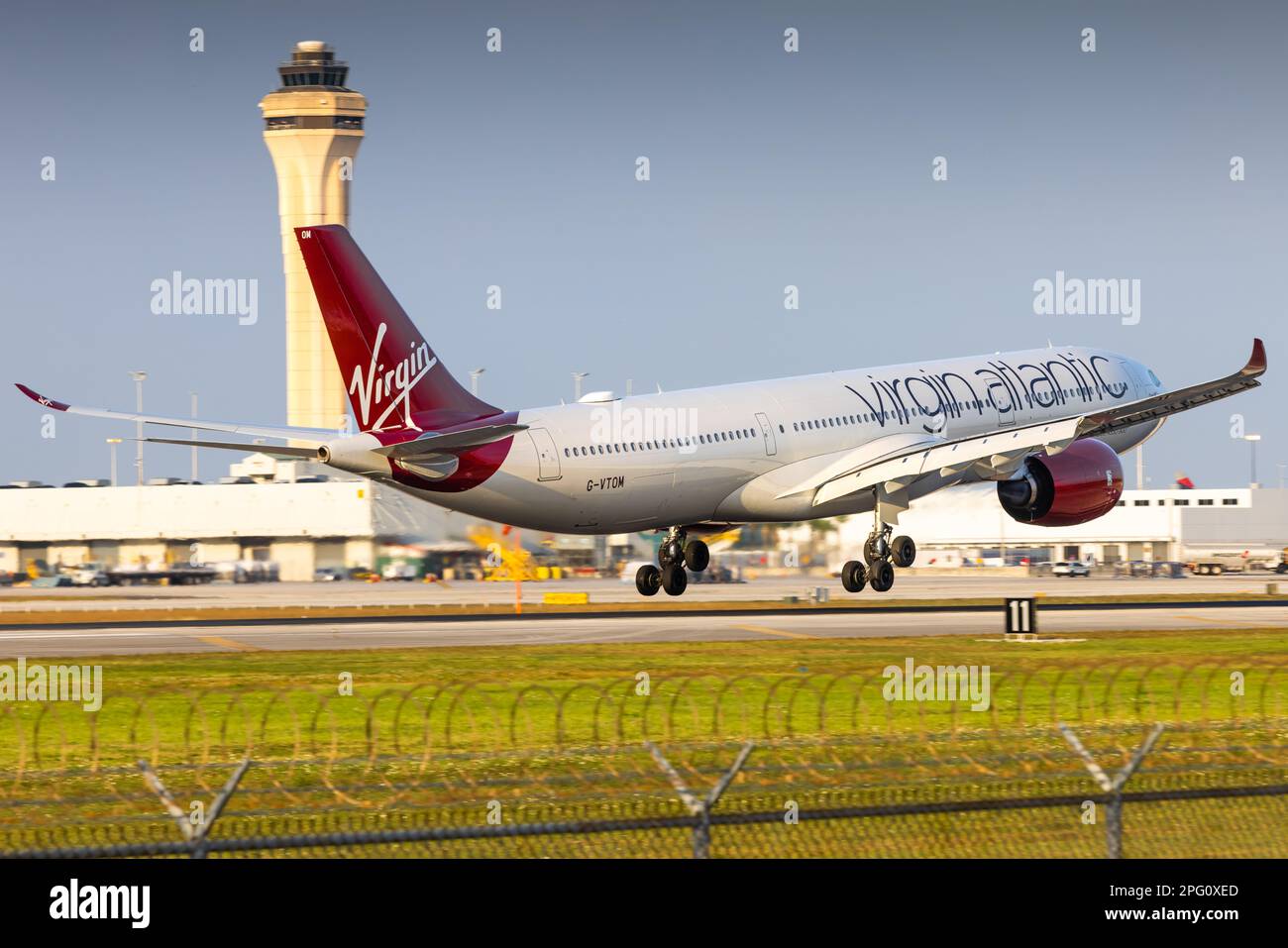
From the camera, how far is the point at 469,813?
73.9ft

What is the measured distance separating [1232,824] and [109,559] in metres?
148

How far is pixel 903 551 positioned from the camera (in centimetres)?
5812

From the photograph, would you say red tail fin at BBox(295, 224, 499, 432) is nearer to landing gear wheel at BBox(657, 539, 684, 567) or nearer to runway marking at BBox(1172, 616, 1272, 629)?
landing gear wheel at BBox(657, 539, 684, 567)

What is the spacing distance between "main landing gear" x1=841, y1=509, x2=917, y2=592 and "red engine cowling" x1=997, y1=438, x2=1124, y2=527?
393 centimetres

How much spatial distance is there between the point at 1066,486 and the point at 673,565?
12.9m

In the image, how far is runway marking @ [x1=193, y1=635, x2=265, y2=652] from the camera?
49.7m

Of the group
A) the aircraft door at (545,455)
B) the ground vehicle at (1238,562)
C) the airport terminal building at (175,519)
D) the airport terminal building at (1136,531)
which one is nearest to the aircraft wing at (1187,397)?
the aircraft door at (545,455)

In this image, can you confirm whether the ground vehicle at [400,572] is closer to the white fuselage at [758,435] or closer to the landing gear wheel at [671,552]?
the landing gear wheel at [671,552]

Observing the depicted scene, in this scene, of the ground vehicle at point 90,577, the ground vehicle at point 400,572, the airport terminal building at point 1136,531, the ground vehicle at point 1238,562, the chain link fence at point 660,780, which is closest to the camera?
the chain link fence at point 660,780

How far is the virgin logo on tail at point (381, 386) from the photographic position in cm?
4709

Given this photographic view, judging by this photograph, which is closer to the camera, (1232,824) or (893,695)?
(1232,824)

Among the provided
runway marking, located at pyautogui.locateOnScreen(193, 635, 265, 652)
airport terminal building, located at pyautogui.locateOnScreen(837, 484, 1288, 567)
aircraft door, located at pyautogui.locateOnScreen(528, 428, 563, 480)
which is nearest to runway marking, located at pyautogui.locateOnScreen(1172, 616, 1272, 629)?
aircraft door, located at pyautogui.locateOnScreen(528, 428, 563, 480)
